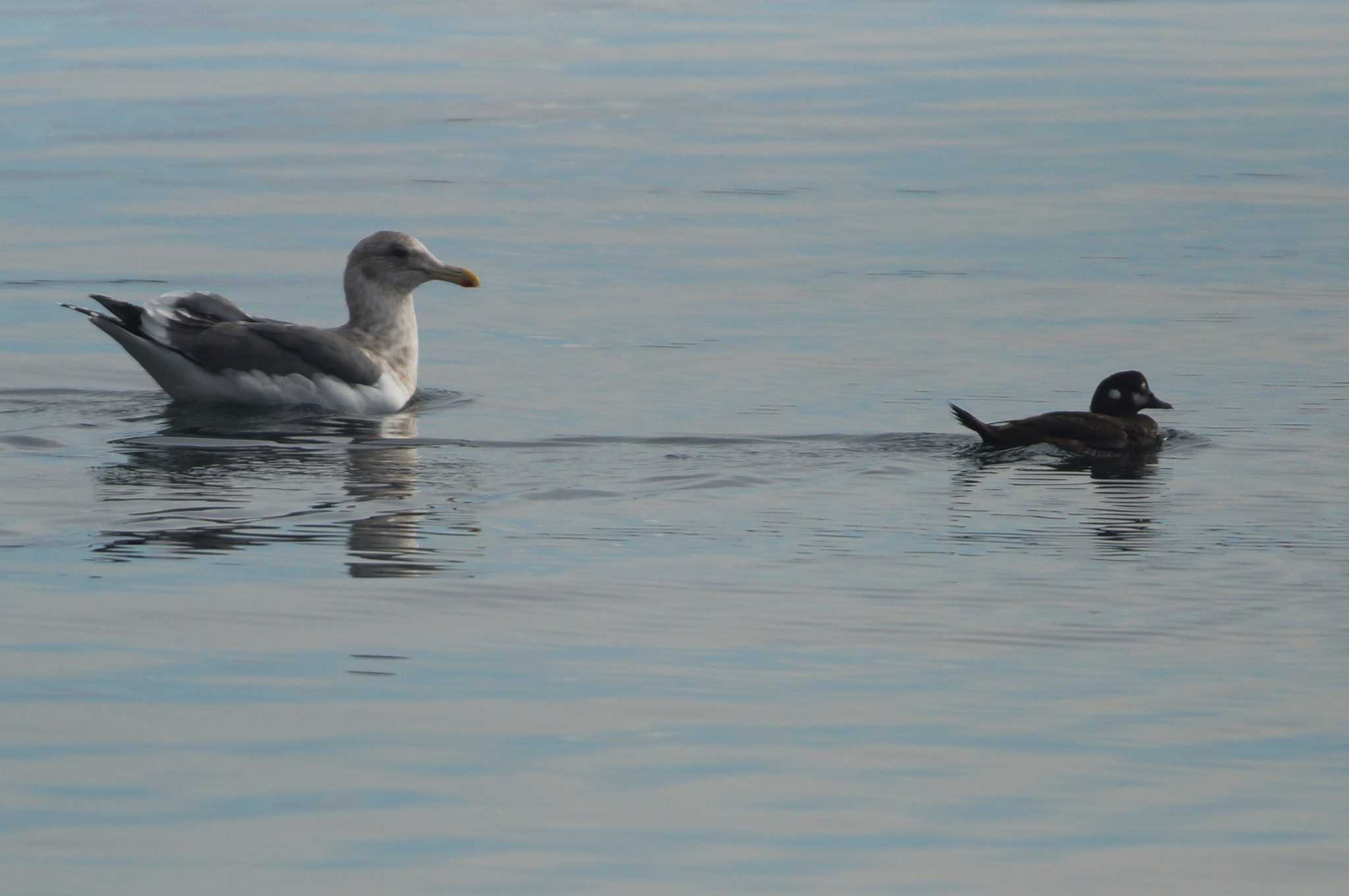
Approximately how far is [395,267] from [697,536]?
219 inches

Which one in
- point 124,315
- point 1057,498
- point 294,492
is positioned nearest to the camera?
point 294,492

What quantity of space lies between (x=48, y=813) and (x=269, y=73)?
3233cm

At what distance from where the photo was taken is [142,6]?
5609 cm

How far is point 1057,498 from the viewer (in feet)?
37.8

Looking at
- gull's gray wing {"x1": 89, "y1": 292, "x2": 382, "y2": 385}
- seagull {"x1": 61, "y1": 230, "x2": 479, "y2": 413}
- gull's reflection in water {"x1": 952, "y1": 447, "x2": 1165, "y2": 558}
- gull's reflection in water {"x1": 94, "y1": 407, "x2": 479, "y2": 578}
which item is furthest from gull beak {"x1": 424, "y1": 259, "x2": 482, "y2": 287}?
gull's reflection in water {"x1": 952, "y1": 447, "x2": 1165, "y2": 558}

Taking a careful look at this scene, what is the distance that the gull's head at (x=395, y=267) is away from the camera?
15344 mm

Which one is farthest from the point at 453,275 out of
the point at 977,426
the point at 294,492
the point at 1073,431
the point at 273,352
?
the point at 1073,431

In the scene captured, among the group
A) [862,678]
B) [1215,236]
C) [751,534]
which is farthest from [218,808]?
[1215,236]

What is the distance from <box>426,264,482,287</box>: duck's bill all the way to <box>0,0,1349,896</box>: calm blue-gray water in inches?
24.4

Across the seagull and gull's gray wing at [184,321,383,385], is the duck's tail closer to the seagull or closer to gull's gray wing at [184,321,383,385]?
the seagull

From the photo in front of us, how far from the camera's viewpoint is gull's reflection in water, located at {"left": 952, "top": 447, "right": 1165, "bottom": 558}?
10422mm

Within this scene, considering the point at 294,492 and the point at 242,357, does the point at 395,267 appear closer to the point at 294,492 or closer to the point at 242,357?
the point at 242,357

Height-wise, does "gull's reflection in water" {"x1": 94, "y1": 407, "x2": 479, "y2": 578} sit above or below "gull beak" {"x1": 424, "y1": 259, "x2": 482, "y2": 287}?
below

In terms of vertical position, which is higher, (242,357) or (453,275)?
(453,275)
